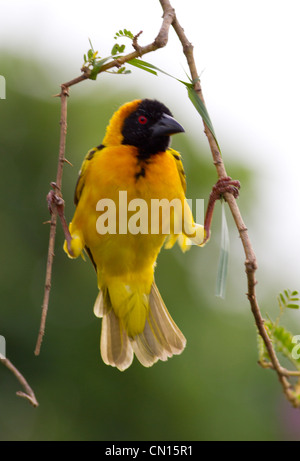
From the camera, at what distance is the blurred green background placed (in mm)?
9148

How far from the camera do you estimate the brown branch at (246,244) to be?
1740 millimetres

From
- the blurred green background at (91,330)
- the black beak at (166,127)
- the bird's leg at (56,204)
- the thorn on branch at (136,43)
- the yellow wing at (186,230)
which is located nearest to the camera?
the thorn on branch at (136,43)

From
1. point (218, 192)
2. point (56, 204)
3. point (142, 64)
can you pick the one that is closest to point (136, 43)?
point (142, 64)

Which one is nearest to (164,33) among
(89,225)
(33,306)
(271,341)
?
(271,341)

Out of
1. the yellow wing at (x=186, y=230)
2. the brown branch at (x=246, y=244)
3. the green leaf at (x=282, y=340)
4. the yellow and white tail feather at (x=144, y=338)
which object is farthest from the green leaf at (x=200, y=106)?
the yellow and white tail feather at (x=144, y=338)

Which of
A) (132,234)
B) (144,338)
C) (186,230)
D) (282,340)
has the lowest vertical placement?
(282,340)

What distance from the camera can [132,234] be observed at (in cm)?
304

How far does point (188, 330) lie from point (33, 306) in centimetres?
236

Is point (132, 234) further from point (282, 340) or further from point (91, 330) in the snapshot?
point (91, 330)

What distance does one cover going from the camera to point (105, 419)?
958 cm

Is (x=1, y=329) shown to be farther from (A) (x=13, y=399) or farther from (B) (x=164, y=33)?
(B) (x=164, y=33)

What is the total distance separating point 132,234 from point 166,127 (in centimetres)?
54

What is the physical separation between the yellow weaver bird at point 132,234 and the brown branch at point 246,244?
27.8 inches

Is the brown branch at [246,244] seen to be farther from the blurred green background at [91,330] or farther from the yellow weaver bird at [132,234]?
the blurred green background at [91,330]
